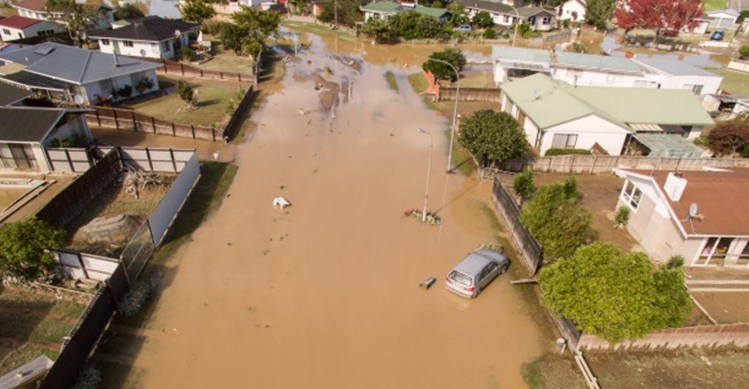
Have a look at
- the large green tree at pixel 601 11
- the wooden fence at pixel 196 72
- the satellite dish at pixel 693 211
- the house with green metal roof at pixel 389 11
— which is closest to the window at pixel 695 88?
the satellite dish at pixel 693 211

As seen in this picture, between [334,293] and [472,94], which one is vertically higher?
[472,94]

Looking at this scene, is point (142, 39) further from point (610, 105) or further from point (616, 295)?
point (616, 295)

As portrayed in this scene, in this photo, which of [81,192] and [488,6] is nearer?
[81,192]

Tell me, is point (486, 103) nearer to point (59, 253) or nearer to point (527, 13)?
point (59, 253)

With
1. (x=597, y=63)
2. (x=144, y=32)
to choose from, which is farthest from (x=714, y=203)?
(x=144, y=32)

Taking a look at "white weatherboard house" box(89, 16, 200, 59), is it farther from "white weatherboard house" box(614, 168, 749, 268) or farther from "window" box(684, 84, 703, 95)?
"window" box(684, 84, 703, 95)

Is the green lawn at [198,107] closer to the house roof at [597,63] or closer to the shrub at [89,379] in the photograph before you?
the shrub at [89,379]

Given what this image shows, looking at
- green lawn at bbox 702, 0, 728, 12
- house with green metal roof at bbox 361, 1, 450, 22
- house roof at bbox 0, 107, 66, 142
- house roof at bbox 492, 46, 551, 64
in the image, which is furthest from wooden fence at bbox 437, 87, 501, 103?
green lawn at bbox 702, 0, 728, 12
